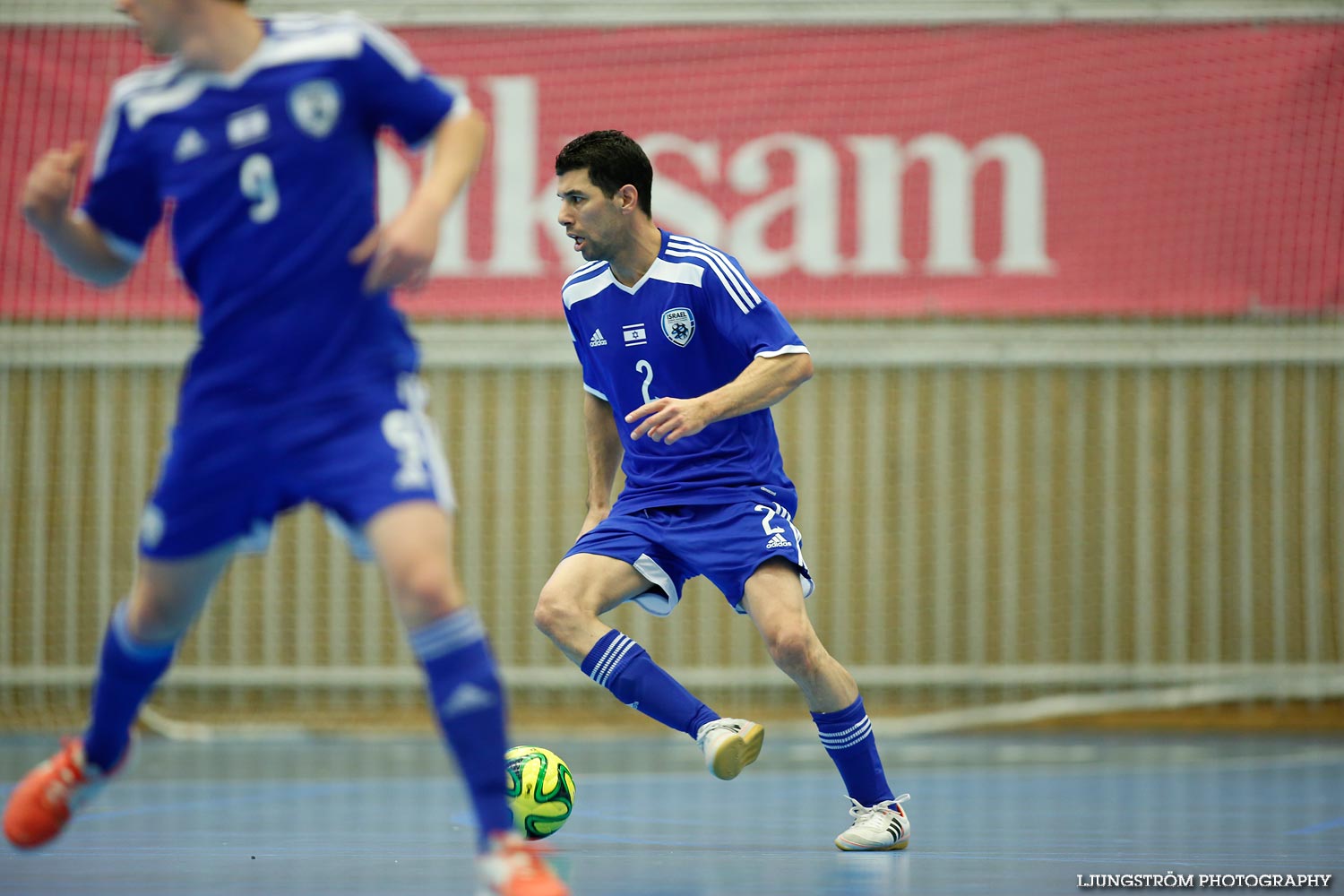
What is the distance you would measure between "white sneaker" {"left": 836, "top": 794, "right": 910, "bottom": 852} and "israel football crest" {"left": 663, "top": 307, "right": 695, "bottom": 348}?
4.89 ft

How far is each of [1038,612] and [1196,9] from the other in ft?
12.7

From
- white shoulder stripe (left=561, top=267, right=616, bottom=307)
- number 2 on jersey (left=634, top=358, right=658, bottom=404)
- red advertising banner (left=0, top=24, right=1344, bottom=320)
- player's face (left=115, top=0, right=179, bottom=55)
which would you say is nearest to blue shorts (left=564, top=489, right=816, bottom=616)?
number 2 on jersey (left=634, top=358, right=658, bottom=404)

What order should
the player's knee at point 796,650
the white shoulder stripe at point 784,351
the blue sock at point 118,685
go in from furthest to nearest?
the white shoulder stripe at point 784,351 < the player's knee at point 796,650 < the blue sock at point 118,685

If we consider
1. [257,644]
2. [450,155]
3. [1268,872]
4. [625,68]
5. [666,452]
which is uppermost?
[625,68]

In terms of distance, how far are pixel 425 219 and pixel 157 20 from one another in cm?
70

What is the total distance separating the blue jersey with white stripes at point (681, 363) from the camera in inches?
186

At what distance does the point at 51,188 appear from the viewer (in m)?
3.19

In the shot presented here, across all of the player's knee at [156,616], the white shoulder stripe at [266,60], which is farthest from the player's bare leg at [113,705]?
the white shoulder stripe at [266,60]

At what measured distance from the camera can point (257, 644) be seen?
9.59 metres

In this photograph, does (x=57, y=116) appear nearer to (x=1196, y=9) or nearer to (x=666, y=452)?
(x=666, y=452)

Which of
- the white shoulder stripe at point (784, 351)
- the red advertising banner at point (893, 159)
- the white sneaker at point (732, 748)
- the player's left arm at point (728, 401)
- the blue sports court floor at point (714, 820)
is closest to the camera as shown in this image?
the blue sports court floor at point (714, 820)

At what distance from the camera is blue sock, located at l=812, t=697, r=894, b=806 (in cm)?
453

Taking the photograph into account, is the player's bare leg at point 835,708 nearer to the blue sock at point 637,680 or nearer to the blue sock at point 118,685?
the blue sock at point 637,680

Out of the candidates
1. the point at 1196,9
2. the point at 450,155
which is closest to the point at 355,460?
the point at 450,155
